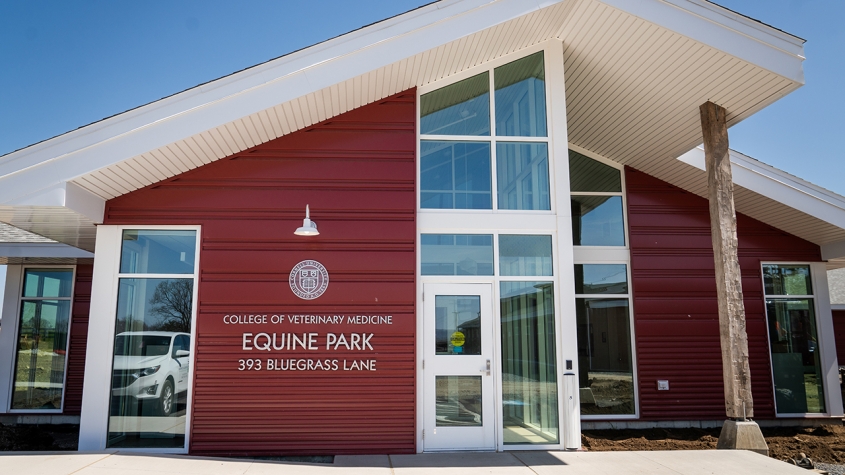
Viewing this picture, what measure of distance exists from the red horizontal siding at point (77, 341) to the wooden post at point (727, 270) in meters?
9.40

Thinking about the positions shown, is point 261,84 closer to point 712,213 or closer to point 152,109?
point 152,109

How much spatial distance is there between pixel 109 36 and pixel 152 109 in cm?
1201

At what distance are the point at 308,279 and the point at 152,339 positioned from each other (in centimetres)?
183

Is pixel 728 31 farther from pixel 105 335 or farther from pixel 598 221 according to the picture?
pixel 105 335

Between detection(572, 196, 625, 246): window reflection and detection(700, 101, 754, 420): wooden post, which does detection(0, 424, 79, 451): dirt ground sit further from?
detection(700, 101, 754, 420): wooden post

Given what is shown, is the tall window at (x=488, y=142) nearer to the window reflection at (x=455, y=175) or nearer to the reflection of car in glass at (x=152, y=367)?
the window reflection at (x=455, y=175)

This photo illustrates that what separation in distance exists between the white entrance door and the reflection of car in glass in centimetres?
272

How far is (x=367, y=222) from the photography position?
7078 millimetres

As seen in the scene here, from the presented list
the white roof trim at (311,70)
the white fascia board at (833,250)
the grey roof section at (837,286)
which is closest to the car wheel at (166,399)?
the white roof trim at (311,70)

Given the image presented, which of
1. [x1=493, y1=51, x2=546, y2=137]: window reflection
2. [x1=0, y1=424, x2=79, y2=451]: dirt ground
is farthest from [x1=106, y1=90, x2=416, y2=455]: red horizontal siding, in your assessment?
[x1=0, y1=424, x2=79, y2=451]: dirt ground

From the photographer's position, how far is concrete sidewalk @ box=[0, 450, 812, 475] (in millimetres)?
5656

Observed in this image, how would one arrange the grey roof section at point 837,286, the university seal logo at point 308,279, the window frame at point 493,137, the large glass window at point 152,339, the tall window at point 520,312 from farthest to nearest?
the grey roof section at point 837,286 → the window frame at point 493,137 → the tall window at point 520,312 → the university seal logo at point 308,279 → the large glass window at point 152,339

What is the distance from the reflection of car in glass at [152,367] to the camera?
6.70 meters

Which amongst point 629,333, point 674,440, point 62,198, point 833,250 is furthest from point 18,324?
point 833,250
